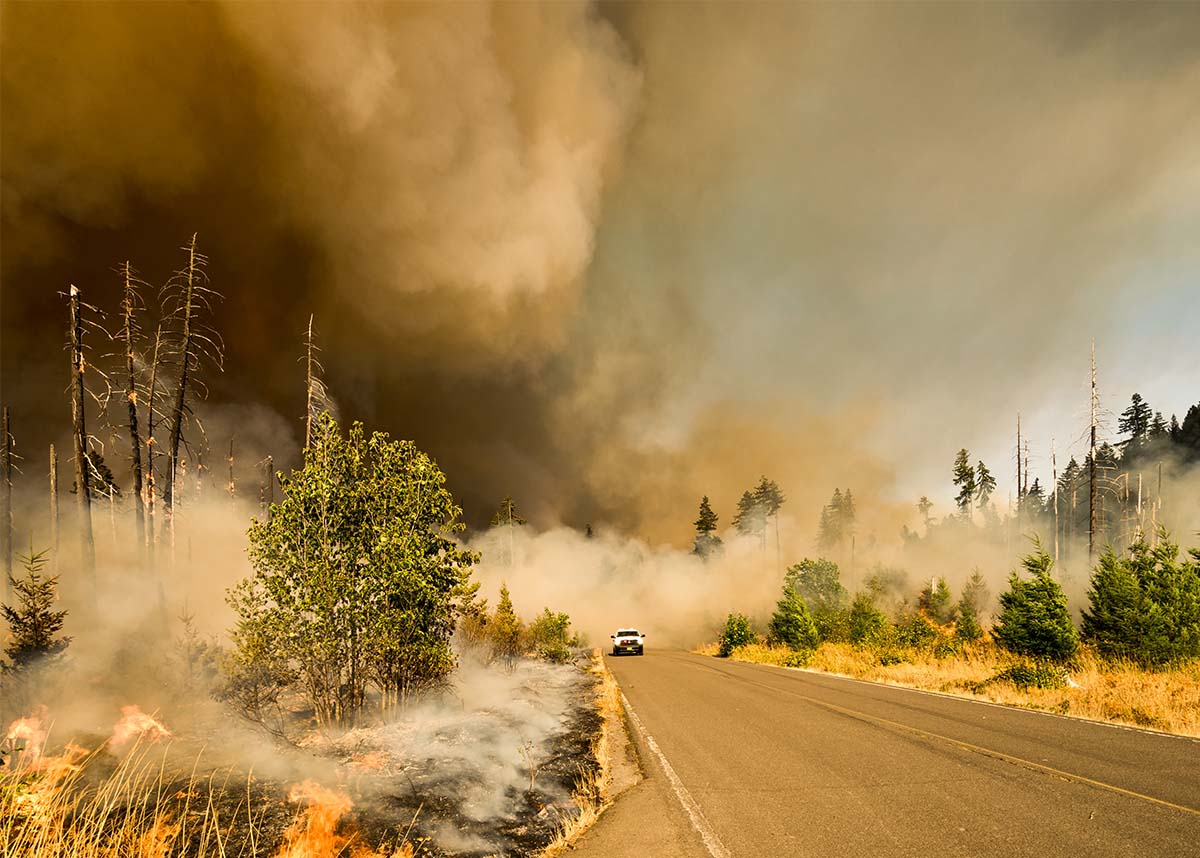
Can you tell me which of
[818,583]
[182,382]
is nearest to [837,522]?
[818,583]

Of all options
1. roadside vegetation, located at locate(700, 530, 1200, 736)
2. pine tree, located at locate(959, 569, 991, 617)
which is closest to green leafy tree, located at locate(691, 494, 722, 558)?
pine tree, located at locate(959, 569, 991, 617)

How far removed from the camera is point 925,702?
13.3m

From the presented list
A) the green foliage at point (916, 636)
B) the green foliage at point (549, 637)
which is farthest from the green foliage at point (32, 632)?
the green foliage at point (916, 636)

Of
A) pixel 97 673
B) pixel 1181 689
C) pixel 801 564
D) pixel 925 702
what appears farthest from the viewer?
pixel 801 564

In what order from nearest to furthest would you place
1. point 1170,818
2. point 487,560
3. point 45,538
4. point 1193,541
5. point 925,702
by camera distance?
point 1170,818
point 925,702
point 45,538
point 1193,541
point 487,560

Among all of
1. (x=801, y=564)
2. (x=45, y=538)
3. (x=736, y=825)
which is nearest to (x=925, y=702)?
(x=736, y=825)

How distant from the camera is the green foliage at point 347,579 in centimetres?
1009

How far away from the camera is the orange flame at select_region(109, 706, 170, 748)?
30.2ft

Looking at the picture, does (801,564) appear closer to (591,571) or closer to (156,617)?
(156,617)

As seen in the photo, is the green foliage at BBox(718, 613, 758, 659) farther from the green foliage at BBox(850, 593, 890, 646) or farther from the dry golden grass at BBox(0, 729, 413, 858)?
the dry golden grass at BBox(0, 729, 413, 858)

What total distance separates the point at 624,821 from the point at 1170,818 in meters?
5.55

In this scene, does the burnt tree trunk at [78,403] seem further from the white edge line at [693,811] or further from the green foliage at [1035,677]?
the green foliage at [1035,677]

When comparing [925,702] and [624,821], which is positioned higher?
[624,821]

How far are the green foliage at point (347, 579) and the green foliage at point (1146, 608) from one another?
20.0 metres
